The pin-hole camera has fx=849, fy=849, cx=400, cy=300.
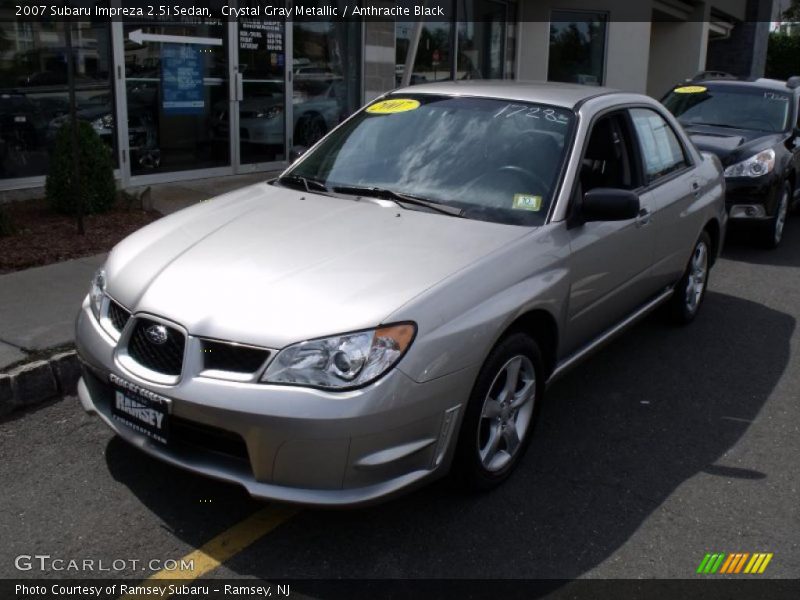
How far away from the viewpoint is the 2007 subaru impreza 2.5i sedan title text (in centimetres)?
296

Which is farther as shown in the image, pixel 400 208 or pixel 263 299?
pixel 400 208

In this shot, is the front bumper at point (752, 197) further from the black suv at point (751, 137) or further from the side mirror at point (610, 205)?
the side mirror at point (610, 205)

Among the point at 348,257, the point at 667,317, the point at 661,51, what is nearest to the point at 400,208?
the point at 348,257

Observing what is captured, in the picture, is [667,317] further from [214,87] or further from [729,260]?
[214,87]

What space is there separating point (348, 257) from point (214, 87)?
24.0ft

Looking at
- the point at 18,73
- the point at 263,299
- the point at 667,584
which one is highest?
the point at 18,73

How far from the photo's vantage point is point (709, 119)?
31.3ft

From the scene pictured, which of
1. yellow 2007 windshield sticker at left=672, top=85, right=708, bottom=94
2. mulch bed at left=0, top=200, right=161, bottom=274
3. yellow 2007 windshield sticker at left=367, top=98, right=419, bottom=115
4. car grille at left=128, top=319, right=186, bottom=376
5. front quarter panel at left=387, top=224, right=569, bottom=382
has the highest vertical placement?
yellow 2007 windshield sticker at left=672, top=85, right=708, bottom=94

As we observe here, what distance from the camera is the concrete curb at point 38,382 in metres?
4.32

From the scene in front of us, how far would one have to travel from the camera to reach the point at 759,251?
8773mm

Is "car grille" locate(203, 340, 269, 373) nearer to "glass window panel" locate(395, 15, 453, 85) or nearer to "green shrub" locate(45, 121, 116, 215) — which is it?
"green shrub" locate(45, 121, 116, 215)

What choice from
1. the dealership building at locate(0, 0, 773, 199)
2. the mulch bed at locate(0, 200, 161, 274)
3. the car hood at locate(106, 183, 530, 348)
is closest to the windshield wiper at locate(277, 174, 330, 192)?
the car hood at locate(106, 183, 530, 348)

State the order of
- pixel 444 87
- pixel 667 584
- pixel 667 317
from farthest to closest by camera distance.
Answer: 1. pixel 667 317
2. pixel 444 87
3. pixel 667 584

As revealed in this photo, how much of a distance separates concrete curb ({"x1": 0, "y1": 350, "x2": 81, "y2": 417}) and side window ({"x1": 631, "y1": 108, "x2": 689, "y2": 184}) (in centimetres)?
344
